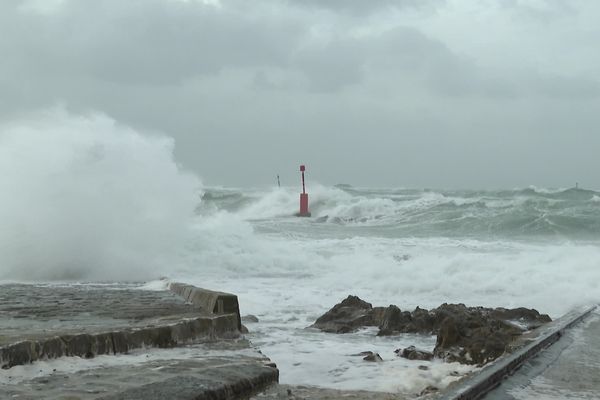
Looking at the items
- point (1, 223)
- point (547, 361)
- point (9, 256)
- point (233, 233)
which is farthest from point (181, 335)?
point (233, 233)

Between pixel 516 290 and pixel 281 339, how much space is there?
566 centimetres

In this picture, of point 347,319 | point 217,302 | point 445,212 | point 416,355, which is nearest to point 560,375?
point 416,355

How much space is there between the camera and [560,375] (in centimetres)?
406

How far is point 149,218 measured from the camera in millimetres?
13383

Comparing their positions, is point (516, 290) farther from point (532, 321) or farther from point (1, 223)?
point (1, 223)

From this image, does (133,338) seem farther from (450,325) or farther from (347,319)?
(347,319)

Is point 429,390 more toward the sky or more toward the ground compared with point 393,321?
more toward the sky

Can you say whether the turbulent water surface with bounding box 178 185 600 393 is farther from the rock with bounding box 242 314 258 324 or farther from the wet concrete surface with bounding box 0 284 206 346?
the wet concrete surface with bounding box 0 284 206 346

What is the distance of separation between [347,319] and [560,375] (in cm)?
344

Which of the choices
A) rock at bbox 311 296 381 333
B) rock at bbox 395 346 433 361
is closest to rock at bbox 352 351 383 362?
rock at bbox 395 346 433 361

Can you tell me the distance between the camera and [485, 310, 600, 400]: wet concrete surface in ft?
11.7

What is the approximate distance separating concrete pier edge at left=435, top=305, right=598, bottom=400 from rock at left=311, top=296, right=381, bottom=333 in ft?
6.69

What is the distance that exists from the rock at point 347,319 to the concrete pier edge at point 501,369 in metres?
2.04

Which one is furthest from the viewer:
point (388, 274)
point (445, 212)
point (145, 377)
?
point (445, 212)
